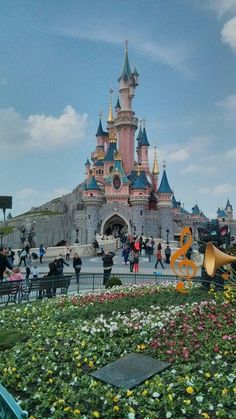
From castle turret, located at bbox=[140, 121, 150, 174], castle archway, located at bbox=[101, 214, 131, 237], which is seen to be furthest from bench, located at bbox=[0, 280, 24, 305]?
castle turret, located at bbox=[140, 121, 150, 174]

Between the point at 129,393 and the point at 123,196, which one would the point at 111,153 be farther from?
the point at 129,393

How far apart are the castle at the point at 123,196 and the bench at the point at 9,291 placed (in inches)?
1536

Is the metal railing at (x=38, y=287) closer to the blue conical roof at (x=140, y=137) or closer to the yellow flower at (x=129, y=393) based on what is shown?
the yellow flower at (x=129, y=393)

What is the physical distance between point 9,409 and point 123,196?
5745 cm

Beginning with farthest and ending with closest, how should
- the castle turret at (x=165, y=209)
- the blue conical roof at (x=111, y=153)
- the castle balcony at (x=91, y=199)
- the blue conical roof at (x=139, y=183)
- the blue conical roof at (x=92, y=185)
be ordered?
the blue conical roof at (x=111, y=153) → the blue conical roof at (x=92, y=185) → the castle balcony at (x=91, y=199) → the castle turret at (x=165, y=209) → the blue conical roof at (x=139, y=183)

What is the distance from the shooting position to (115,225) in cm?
6562

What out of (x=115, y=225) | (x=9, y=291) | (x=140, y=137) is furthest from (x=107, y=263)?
(x=140, y=137)

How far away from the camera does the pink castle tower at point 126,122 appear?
66688 mm

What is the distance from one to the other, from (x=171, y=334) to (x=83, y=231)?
55.2 metres

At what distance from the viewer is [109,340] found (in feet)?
23.9

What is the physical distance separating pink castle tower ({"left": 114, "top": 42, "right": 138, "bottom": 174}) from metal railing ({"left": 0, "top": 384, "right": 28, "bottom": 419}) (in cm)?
6415

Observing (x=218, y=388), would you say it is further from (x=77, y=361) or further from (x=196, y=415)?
(x=77, y=361)

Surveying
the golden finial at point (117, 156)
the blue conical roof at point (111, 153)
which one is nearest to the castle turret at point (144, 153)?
the blue conical roof at point (111, 153)

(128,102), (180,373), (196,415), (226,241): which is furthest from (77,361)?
(128,102)
